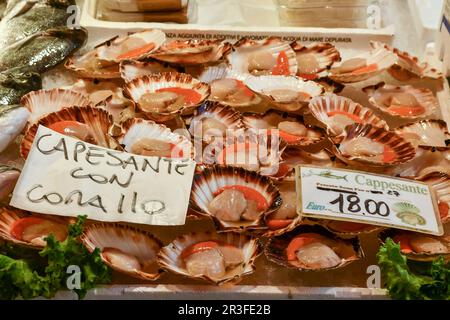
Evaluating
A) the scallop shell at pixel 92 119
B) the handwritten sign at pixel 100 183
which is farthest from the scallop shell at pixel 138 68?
the handwritten sign at pixel 100 183

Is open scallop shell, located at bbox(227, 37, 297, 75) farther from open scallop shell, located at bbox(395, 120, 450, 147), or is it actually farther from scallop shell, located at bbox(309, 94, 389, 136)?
open scallop shell, located at bbox(395, 120, 450, 147)

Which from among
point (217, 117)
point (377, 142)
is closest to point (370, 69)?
point (377, 142)

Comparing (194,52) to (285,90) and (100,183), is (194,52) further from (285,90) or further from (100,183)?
(100,183)

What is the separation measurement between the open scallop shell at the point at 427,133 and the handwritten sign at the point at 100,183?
31.3 inches

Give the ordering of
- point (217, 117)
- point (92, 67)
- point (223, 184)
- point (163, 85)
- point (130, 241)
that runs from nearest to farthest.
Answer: point (130, 241)
point (223, 184)
point (217, 117)
point (163, 85)
point (92, 67)

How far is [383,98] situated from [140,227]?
3.46ft

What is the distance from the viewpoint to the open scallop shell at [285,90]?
1.97 metres

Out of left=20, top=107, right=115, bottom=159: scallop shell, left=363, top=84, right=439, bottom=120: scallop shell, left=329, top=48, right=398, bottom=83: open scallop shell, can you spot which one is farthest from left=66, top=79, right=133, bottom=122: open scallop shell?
left=363, top=84, right=439, bottom=120: scallop shell

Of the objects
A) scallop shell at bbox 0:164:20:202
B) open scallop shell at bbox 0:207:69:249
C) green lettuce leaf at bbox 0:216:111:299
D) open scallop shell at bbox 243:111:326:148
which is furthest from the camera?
open scallop shell at bbox 243:111:326:148

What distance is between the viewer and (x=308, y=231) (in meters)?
1.64

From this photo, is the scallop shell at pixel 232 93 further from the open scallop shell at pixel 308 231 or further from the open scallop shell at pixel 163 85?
the open scallop shell at pixel 308 231

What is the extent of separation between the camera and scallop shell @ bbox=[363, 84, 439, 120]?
2.07 meters

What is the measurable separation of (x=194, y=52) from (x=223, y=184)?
65 cm
